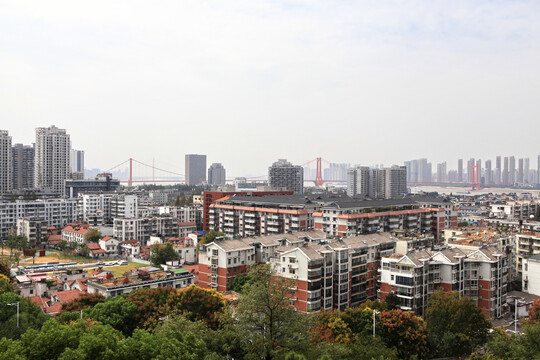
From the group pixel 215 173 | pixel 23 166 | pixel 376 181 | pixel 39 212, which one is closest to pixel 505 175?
pixel 376 181

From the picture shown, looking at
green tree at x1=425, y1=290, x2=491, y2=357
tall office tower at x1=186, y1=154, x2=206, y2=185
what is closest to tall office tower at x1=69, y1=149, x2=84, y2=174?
tall office tower at x1=186, y1=154, x2=206, y2=185

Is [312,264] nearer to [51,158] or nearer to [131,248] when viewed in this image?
[131,248]

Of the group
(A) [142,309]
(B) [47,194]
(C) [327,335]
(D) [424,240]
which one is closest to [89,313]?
(A) [142,309]

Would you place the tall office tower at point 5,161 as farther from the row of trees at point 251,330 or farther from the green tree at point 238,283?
the row of trees at point 251,330

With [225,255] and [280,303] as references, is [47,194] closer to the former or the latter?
[225,255]

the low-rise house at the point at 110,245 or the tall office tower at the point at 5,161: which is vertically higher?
the tall office tower at the point at 5,161

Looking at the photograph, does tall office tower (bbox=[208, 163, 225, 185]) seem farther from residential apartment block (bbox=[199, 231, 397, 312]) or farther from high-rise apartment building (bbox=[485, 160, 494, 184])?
residential apartment block (bbox=[199, 231, 397, 312])

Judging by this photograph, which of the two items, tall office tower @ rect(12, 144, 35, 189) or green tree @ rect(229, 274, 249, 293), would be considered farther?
tall office tower @ rect(12, 144, 35, 189)

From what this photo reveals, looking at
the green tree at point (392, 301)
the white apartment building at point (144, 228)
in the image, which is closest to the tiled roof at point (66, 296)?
A: the green tree at point (392, 301)
